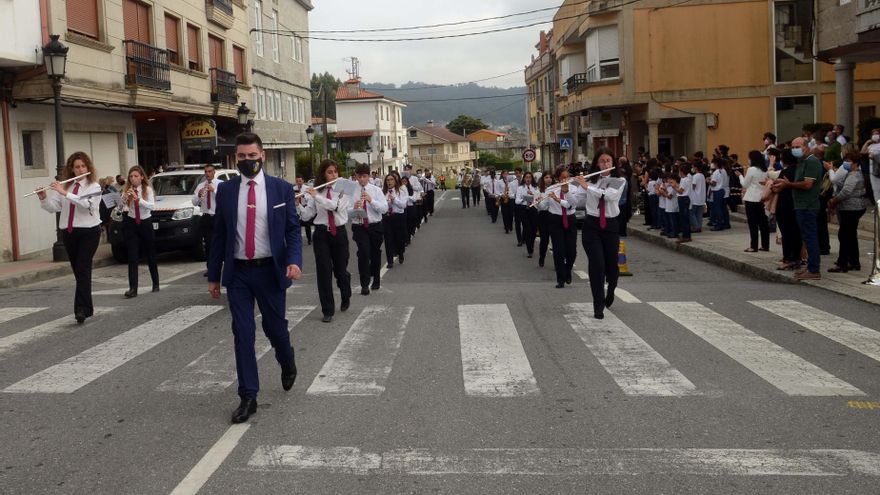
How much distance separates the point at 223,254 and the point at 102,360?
2469 millimetres

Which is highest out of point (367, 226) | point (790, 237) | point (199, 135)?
point (199, 135)

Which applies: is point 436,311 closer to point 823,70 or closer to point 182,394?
point 182,394

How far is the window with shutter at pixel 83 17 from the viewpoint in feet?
67.3

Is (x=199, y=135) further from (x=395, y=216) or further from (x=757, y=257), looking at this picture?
(x=757, y=257)

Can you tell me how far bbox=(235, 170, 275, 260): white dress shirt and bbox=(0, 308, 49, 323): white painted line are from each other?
5.56 metres

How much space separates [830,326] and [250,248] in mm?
5992

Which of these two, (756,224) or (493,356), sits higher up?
(756,224)

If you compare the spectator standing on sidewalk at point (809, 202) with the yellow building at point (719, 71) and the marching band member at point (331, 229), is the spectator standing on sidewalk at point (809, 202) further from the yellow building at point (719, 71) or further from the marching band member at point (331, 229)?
the yellow building at point (719, 71)

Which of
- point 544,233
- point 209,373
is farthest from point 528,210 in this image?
point 209,373

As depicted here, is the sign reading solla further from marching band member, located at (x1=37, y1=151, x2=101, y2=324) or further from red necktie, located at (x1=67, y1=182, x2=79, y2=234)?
red necktie, located at (x1=67, y1=182, x2=79, y2=234)

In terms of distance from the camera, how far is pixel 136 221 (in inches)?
484

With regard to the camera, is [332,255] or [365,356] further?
[332,255]

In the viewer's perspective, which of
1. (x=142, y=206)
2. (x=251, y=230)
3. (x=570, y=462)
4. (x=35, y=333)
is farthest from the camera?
(x=142, y=206)

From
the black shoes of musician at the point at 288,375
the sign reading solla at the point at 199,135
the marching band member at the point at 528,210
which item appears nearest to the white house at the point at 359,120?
the sign reading solla at the point at 199,135
